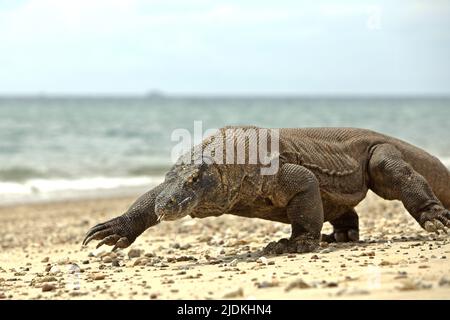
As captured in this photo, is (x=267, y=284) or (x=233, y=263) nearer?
(x=267, y=284)

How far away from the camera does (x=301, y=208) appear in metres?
8.96

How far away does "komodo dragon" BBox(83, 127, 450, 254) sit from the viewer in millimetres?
8547

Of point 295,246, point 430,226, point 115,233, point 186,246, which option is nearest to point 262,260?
point 295,246

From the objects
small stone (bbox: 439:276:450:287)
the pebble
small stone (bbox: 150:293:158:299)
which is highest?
small stone (bbox: 439:276:450:287)

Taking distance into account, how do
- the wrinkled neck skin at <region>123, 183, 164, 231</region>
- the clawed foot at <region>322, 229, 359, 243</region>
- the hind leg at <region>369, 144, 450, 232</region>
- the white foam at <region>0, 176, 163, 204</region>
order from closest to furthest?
the wrinkled neck skin at <region>123, 183, 164, 231</region> < the hind leg at <region>369, 144, 450, 232</region> < the clawed foot at <region>322, 229, 359, 243</region> < the white foam at <region>0, 176, 163, 204</region>

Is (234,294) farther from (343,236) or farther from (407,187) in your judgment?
(343,236)

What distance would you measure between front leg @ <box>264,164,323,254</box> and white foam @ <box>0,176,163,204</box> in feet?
47.3

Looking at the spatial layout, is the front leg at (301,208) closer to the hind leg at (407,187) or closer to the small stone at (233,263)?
the small stone at (233,263)

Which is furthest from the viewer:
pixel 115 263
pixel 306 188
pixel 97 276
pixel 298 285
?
pixel 115 263

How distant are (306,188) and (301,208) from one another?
0.75 ft

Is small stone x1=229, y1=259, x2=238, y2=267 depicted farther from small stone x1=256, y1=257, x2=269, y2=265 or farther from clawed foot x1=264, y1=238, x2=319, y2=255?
clawed foot x1=264, y1=238, x2=319, y2=255

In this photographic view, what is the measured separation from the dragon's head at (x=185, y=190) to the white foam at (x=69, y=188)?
14.4m

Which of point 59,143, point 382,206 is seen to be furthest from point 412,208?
point 59,143

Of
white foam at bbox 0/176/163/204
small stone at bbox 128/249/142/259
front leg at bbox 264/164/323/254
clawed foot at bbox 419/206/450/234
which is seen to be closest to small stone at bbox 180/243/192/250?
small stone at bbox 128/249/142/259
